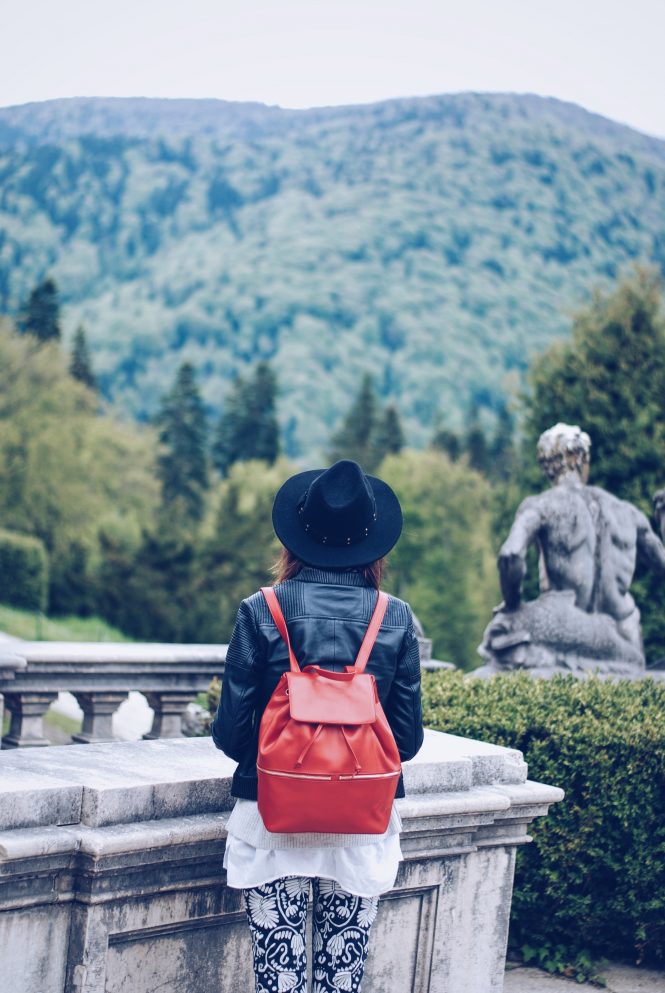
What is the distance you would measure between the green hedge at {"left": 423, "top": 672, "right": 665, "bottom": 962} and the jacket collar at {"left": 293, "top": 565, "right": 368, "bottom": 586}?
2.29m

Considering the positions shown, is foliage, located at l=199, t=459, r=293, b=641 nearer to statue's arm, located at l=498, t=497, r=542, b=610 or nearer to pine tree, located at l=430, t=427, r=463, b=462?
statue's arm, located at l=498, t=497, r=542, b=610

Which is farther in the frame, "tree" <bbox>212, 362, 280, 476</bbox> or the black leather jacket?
"tree" <bbox>212, 362, 280, 476</bbox>

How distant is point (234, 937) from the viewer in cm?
337

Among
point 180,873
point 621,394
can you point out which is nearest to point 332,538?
point 180,873

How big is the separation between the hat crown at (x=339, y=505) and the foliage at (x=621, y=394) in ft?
29.5

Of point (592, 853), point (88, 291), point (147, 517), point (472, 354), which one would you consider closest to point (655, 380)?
point (592, 853)

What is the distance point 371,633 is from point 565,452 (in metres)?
4.90

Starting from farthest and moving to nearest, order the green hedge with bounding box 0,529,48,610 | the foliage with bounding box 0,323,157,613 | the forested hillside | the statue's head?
1. the forested hillside
2. the foliage with bounding box 0,323,157,613
3. the green hedge with bounding box 0,529,48,610
4. the statue's head

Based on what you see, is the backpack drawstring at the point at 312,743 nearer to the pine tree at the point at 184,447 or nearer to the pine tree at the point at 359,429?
the pine tree at the point at 184,447

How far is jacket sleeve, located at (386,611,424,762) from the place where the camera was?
315 cm

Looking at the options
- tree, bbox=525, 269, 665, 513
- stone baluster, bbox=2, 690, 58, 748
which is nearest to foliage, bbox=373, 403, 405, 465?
tree, bbox=525, 269, 665, 513

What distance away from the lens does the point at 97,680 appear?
21.6ft

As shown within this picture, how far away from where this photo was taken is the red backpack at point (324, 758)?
2.82 metres

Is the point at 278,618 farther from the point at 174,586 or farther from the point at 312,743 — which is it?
the point at 174,586
